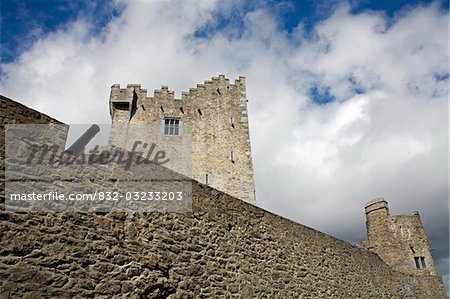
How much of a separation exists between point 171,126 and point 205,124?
5.78ft

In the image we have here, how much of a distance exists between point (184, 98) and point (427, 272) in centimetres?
1570

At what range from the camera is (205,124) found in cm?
1941

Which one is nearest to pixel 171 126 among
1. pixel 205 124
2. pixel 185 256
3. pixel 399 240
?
pixel 205 124

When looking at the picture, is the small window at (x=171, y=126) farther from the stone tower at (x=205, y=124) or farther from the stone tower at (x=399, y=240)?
the stone tower at (x=399, y=240)

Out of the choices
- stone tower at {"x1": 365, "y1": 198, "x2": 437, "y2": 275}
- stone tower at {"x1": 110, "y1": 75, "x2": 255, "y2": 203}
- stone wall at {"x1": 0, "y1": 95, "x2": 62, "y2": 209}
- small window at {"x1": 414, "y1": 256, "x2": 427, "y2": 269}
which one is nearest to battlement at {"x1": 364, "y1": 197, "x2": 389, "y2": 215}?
stone tower at {"x1": 365, "y1": 198, "x2": 437, "y2": 275}

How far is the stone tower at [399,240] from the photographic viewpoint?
19188mm

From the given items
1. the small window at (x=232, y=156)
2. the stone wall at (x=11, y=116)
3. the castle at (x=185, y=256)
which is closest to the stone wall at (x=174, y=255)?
the castle at (x=185, y=256)

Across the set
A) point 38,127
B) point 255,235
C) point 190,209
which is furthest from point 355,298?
point 38,127

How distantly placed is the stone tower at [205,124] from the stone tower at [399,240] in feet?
24.2

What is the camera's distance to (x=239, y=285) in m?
6.64

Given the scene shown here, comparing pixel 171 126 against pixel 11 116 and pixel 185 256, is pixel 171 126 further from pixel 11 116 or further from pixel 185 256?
pixel 11 116

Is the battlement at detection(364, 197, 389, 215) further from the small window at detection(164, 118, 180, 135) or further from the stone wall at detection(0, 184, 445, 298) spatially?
the small window at detection(164, 118, 180, 135)

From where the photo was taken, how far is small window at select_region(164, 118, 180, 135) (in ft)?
61.7

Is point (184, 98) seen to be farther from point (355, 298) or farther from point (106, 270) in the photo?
point (106, 270)
